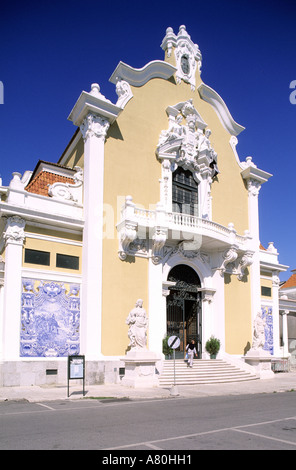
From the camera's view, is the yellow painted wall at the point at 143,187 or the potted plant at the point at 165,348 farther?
the potted plant at the point at 165,348

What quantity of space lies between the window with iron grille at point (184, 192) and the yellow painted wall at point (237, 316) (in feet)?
14.6

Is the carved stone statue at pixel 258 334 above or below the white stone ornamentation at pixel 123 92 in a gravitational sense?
below

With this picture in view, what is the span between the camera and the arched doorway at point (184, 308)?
75.7ft

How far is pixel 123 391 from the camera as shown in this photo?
54.3 ft

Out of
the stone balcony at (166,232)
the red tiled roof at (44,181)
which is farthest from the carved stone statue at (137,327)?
the red tiled roof at (44,181)

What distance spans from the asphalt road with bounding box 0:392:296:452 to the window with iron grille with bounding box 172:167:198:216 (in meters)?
12.1

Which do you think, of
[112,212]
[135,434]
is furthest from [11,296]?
[135,434]

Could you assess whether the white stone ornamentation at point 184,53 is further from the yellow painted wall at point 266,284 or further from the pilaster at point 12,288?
the pilaster at point 12,288

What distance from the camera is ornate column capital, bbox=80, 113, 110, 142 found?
21047 millimetres

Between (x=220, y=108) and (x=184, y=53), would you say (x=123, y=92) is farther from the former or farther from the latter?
(x=220, y=108)

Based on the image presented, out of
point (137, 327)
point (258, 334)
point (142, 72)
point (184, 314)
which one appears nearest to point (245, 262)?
point (258, 334)

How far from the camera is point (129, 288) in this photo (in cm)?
2080

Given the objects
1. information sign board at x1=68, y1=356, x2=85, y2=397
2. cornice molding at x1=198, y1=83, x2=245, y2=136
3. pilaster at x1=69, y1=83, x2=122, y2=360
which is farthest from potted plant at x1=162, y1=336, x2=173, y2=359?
cornice molding at x1=198, y1=83, x2=245, y2=136

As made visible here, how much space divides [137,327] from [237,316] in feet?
27.7
